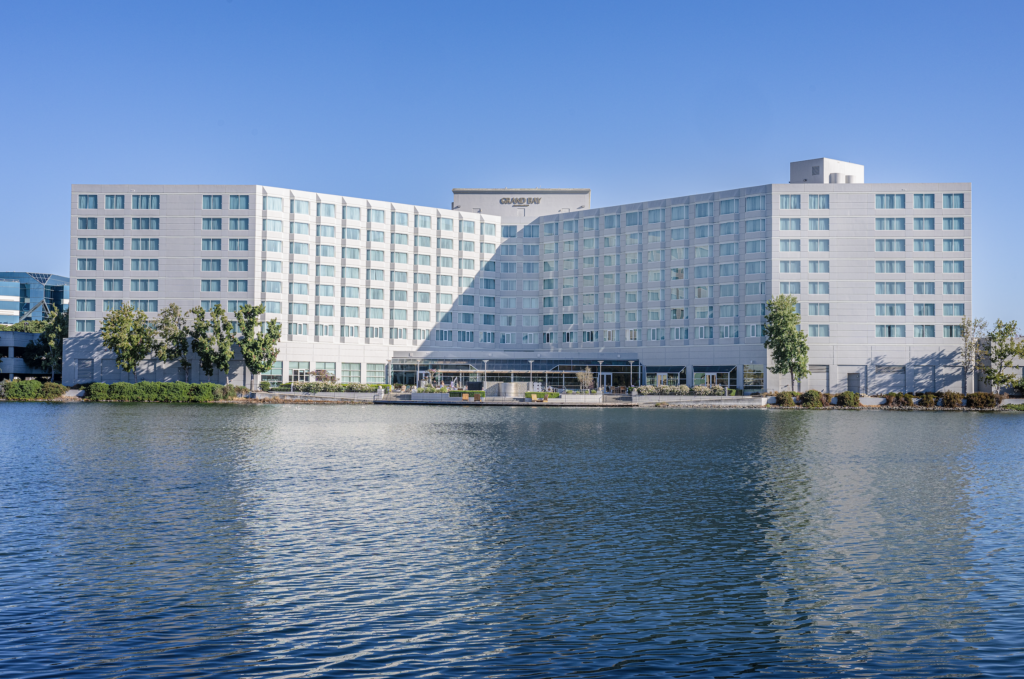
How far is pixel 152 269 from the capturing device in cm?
12331

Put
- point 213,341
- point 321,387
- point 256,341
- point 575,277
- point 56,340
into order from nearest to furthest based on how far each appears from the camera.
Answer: point 321,387 → point 256,341 → point 213,341 → point 56,340 → point 575,277

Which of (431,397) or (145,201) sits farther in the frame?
(145,201)

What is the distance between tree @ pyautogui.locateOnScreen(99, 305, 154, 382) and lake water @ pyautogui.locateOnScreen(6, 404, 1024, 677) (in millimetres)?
77148

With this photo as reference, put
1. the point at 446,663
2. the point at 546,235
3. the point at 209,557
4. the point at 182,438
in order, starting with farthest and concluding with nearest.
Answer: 1. the point at 546,235
2. the point at 182,438
3. the point at 209,557
4. the point at 446,663

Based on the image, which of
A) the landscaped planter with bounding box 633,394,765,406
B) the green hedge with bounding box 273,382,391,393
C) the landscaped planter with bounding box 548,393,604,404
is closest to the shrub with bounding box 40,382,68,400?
the green hedge with bounding box 273,382,391,393

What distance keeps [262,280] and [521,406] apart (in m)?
45.2

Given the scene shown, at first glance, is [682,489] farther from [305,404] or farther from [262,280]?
[262,280]

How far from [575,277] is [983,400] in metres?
60.7

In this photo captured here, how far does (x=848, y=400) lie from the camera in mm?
102938

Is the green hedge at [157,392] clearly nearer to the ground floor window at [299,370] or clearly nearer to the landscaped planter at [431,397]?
the ground floor window at [299,370]

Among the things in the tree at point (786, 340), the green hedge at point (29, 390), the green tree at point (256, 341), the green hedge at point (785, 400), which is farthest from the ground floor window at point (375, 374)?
the green hedge at point (785, 400)

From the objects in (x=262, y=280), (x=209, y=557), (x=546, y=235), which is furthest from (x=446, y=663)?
(x=546, y=235)

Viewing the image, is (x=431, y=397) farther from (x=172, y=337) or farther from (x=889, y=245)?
(x=889, y=245)

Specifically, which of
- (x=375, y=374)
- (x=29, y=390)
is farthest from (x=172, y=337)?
(x=375, y=374)
